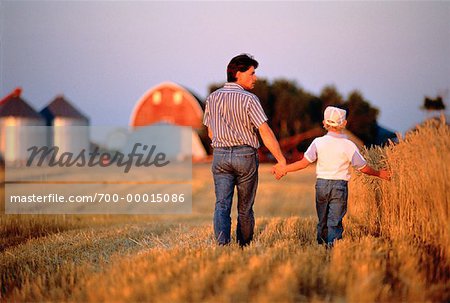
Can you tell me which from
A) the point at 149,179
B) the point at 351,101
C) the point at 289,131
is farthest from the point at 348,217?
the point at 351,101

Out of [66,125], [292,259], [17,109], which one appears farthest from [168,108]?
[292,259]

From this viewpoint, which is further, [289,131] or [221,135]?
[289,131]

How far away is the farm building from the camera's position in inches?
1786

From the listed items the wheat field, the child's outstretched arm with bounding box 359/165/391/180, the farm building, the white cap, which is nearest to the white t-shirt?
the white cap

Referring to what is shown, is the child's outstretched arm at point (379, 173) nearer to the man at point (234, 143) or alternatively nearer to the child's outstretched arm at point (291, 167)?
the child's outstretched arm at point (291, 167)

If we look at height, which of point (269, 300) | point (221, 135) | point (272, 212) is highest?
point (221, 135)

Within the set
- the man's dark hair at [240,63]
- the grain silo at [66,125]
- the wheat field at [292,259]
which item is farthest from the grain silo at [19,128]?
the man's dark hair at [240,63]

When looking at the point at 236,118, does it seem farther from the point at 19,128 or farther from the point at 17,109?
the point at 17,109

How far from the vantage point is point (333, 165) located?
6395mm

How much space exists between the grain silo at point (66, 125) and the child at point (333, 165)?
99.2 feet

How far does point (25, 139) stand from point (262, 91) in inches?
626

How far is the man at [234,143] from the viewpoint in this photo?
650cm

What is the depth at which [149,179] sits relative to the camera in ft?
67.3

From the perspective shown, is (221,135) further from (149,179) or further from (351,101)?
(351,101)
